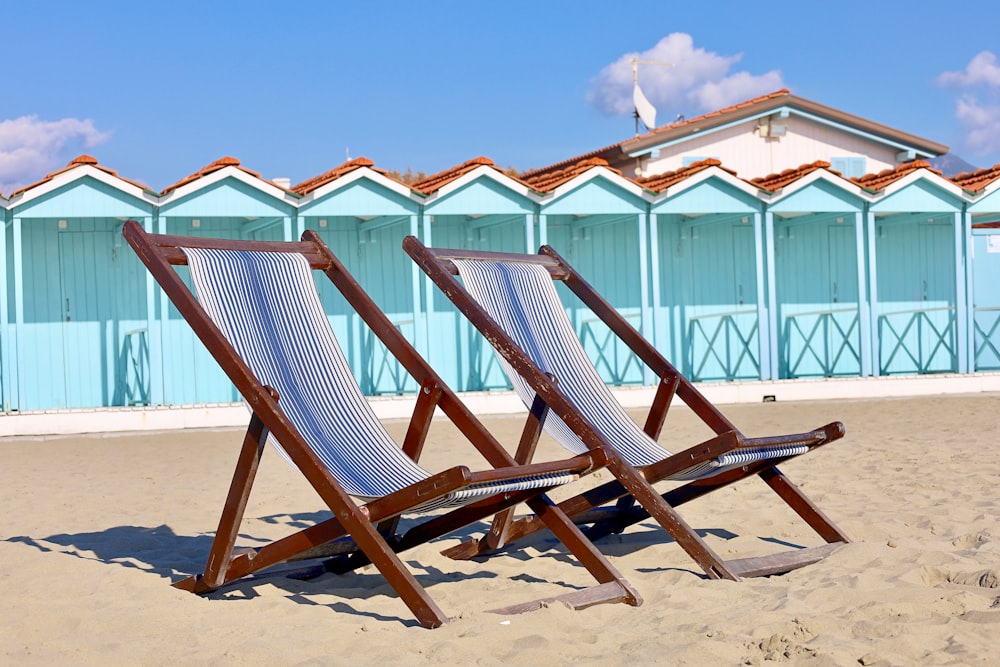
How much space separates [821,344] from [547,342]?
11042 millimetres

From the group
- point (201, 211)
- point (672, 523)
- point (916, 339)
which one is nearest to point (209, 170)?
point (201, 211)

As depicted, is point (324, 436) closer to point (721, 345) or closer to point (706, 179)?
point (706, 179)

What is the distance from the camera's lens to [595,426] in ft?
15.6

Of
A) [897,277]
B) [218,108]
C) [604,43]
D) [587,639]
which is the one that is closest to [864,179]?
[897,277]

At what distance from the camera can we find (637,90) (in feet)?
68.6

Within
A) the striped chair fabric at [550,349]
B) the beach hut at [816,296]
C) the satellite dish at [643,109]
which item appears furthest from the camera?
the satellite dish at [643,109]

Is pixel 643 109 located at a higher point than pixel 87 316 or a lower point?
higher

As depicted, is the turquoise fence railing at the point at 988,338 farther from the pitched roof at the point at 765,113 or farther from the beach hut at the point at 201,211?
the beach hut at the point at 201,211

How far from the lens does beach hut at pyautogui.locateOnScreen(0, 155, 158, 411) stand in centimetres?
1276

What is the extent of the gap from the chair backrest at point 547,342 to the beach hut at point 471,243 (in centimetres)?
750

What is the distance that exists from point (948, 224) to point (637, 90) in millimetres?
7097

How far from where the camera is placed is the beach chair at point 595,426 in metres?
4.14

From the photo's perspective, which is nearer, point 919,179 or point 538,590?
point 538,590

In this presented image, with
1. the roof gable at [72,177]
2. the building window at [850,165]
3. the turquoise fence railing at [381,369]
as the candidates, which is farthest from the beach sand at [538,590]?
the building window at [850,165]
